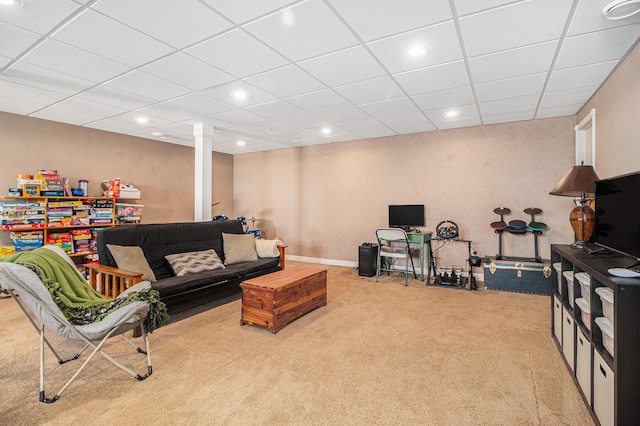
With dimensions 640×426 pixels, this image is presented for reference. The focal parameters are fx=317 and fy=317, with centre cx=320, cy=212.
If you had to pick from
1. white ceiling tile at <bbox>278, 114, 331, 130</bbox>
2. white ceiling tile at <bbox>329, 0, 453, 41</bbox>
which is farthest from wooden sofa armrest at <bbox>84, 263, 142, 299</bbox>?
white ceiling tile at <bbox>278, 114, 331, 130</bbox>

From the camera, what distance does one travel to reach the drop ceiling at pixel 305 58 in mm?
2107

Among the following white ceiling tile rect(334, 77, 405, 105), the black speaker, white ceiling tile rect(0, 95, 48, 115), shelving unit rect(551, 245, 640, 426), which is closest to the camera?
shelving unit rect(551, 245, 640, 426)

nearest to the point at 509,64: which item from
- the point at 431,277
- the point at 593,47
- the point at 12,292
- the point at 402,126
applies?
the point at 593,47

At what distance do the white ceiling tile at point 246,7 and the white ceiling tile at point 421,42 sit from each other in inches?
33.0

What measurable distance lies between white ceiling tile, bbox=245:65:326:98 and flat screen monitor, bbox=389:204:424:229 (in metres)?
2.89

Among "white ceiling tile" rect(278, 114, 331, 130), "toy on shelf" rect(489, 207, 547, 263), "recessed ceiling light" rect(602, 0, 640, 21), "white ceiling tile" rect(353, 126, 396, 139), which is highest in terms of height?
"white ceiling tile" rect(353, 126, 396, 139)

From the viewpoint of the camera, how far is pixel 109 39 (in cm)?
243

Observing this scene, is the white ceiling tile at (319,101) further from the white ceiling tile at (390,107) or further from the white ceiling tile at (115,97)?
the white ceiling tile at (115,97)

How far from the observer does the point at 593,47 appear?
2.54 m

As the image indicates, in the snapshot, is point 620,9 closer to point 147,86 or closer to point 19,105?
point 147,86

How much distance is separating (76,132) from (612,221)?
667cm

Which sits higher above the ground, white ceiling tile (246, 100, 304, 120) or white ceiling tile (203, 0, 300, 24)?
white ceiling tile (246, 100, 304, 120)

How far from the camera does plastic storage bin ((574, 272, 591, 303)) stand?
6.23 feet

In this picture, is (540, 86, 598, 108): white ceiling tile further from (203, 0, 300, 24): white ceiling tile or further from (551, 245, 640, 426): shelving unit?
(203, 0, 300, 24): white ceiling tile
